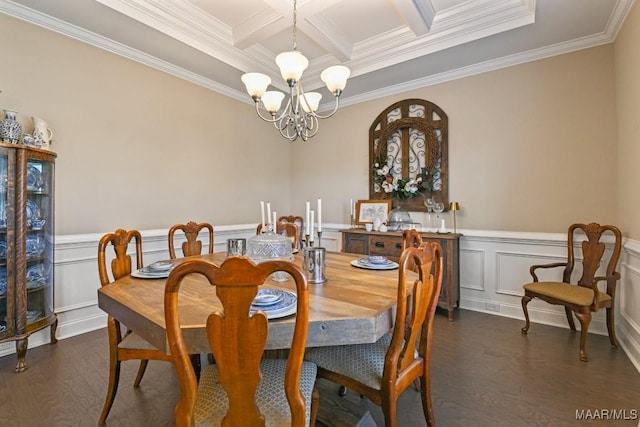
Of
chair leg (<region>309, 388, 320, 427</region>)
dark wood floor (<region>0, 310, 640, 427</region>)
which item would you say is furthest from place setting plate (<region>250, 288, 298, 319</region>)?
dark wood floor (<region>0, 310, 640, 427</region>)

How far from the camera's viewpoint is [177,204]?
134 inches

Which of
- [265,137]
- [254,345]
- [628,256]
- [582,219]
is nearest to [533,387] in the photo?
[628,256]

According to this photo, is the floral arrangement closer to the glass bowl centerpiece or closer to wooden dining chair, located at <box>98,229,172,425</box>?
the glass bowl centerpiece

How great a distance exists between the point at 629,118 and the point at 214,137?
13.2ft

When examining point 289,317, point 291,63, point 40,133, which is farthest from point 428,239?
point 40,133

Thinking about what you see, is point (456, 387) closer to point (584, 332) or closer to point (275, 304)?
point (584, 332)

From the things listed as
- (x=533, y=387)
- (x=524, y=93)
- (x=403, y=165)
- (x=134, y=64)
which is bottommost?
(x=533, y=387)

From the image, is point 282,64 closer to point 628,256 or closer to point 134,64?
point 134,64

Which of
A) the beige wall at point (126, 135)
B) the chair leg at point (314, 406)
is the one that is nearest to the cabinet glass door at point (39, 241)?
the beige wall at point (126, 135)

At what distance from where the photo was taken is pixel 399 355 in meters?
1.25

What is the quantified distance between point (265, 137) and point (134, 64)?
182 cm

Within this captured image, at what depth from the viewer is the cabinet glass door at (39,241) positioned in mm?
2217

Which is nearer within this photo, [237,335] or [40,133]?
[237,335]

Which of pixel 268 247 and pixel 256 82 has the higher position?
pixel 256 82
